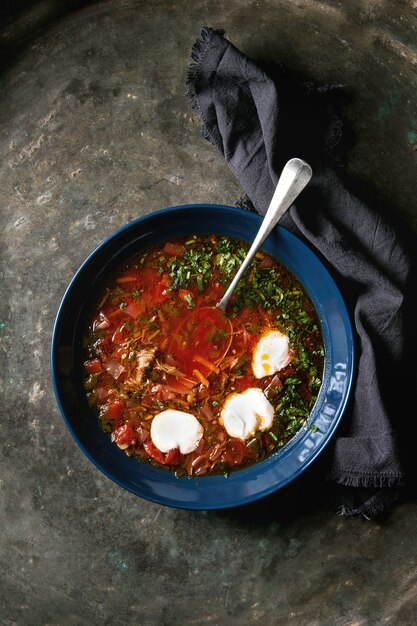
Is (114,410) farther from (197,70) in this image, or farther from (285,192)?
(197,70)

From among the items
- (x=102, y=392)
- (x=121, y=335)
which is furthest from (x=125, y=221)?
(x=102, y=392)

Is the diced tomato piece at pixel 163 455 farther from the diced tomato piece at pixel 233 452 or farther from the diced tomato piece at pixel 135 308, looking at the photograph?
the diced tomato piece at pixel 135 308

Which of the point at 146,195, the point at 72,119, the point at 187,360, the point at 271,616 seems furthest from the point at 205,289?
the point at 271,616

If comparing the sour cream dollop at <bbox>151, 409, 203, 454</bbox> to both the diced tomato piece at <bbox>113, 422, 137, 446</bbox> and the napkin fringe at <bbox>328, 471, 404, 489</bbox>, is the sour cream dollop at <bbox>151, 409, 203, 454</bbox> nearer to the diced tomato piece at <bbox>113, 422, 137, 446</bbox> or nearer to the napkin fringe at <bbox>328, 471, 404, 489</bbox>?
the diced tomato piece at <bbox>113, 422, 137, 446</bbox>

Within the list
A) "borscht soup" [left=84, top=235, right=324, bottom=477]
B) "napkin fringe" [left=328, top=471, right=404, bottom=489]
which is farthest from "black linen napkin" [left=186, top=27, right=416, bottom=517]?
"borscht soup" [left=84, top=235, right=324, bottom=477]

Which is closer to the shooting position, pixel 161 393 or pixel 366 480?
pixel 366 480

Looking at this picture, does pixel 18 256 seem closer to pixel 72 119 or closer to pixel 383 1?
pixel 72 119

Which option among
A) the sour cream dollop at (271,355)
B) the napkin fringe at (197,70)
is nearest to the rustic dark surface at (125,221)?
the napkin fringe at (197,70)
